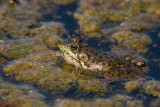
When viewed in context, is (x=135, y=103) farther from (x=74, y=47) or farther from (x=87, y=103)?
(x=74, y=47)

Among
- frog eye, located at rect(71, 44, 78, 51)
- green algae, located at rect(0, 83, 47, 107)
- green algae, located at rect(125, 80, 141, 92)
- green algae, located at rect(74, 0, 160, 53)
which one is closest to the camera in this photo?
green algae, located at rect(0, 83, 47, 107)

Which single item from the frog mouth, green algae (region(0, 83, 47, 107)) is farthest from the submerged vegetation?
the frog mouth

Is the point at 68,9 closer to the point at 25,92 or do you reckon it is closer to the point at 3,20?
the point at 3,20

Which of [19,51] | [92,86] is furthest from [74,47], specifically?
[19,51]

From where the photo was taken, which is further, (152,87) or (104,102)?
(152,87)

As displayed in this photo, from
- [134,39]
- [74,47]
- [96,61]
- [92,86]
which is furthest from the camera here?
[134,39]

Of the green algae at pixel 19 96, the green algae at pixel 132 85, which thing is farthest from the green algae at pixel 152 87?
the green algae at pixel 19 96

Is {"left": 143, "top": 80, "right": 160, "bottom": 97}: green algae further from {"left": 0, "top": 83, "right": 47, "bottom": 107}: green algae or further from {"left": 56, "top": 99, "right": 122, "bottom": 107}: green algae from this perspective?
{"left": 0, "top": 83, "right": 47, "bottom": 107}: green algae

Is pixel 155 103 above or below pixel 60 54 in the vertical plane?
below

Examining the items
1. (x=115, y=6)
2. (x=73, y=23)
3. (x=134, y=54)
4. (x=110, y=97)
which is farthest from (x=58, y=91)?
(x=115, y=6)
